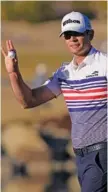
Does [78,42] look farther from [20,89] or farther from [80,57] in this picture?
[20,89]

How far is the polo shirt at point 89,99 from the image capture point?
3102 mm

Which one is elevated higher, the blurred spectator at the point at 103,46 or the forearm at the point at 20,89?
the forearm at the point at 20,89

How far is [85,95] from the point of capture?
3.13m

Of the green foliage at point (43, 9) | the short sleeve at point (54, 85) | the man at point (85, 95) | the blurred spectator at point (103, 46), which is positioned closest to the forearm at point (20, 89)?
the man at point (85, 95)

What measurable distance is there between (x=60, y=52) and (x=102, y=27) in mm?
630

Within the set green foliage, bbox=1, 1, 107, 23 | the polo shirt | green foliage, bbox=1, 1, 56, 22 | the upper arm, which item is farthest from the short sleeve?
green foliage, bbox=1, 1, 56, 22

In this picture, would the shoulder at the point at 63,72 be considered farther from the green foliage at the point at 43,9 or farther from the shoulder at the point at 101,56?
the green foliage at the point at 43,9

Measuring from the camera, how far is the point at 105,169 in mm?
3117

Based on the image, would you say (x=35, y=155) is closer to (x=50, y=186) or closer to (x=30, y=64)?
(x=50, y=186)

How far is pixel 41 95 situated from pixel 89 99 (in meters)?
0.36

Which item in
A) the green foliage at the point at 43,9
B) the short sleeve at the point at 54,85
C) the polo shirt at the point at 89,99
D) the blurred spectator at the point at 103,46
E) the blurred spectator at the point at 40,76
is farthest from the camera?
the green foliage at the point at 43,9

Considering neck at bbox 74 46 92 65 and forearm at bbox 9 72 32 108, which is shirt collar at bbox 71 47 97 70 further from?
forearm at bbox 9 72 32 108

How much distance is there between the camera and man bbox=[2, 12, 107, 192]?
3.11 metres

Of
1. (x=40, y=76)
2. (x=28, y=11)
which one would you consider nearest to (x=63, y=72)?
(x=40, y=76)
